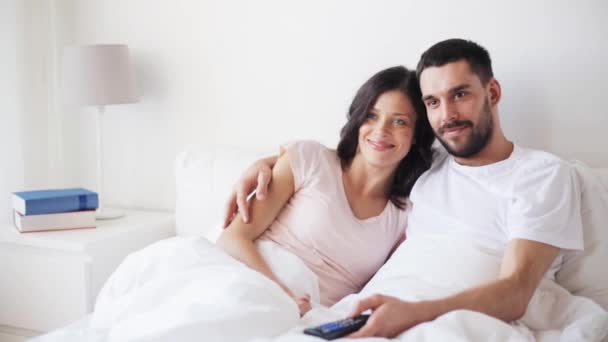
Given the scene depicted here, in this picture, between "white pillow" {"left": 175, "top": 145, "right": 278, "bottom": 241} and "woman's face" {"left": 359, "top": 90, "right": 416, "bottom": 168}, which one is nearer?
"woman's face" {"left": 359, "top": 90, "right": 416, "bottom": 168}

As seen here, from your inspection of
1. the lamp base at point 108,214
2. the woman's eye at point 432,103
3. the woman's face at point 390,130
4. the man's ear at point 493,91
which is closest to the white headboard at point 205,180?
the lamp base at point 108,214

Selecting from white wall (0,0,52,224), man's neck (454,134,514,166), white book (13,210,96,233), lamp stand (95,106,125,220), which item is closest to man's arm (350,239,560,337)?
man's neck (454,134,514,166)

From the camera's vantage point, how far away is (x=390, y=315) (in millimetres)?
1272

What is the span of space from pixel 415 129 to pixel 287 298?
67cm

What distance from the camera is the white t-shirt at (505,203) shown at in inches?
56.5

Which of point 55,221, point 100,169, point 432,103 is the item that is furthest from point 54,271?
point 432,103

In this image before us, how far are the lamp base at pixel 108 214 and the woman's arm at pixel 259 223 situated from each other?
87cm

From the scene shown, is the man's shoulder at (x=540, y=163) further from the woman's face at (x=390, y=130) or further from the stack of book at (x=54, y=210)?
the stack of book at (x=54, y=210)

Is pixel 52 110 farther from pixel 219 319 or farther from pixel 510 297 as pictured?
pixel 510 297

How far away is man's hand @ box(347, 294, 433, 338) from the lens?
4.13ft

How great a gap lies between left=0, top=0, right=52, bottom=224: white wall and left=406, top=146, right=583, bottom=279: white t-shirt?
5.41 feet

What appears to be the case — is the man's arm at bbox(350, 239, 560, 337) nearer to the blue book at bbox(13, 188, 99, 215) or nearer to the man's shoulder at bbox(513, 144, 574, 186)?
the man's shoulder at bbox(513, 144, 574, 186)

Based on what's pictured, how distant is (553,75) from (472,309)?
2.93 feet

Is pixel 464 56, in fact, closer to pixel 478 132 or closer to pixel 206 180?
pixel 478 132
